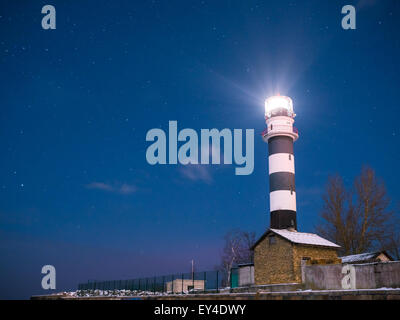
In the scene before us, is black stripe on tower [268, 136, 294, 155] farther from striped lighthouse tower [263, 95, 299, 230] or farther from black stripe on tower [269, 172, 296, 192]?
black stripe on tower [269, 172, 296, 192]

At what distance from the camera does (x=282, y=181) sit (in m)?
42.2

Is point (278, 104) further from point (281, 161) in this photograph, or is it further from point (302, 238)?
point (302, 238)

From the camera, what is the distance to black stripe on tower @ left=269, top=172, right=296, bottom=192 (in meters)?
42.2

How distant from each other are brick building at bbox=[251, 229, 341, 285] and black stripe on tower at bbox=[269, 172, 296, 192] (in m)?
6.34

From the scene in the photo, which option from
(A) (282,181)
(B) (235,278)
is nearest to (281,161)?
(A) (282,181)

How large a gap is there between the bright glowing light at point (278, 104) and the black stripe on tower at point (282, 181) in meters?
8.26

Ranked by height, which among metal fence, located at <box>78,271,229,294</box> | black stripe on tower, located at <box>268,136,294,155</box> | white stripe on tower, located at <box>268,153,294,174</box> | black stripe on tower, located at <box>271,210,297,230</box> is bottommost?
metal fence, located at <box>78,271,229,294</box>

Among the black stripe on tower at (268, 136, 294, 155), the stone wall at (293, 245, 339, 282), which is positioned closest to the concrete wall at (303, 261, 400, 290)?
the stone wall at (293, 245, 339, 282)

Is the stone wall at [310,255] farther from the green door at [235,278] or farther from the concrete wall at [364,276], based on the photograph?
the green door at [235,278]

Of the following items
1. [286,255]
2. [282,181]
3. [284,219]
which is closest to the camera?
[286,255]

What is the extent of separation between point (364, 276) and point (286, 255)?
341 inches

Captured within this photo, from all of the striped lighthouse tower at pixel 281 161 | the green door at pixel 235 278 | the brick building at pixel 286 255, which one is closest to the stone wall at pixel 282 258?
the brick building at pixel 286 255

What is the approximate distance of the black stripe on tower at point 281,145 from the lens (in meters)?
43.9
